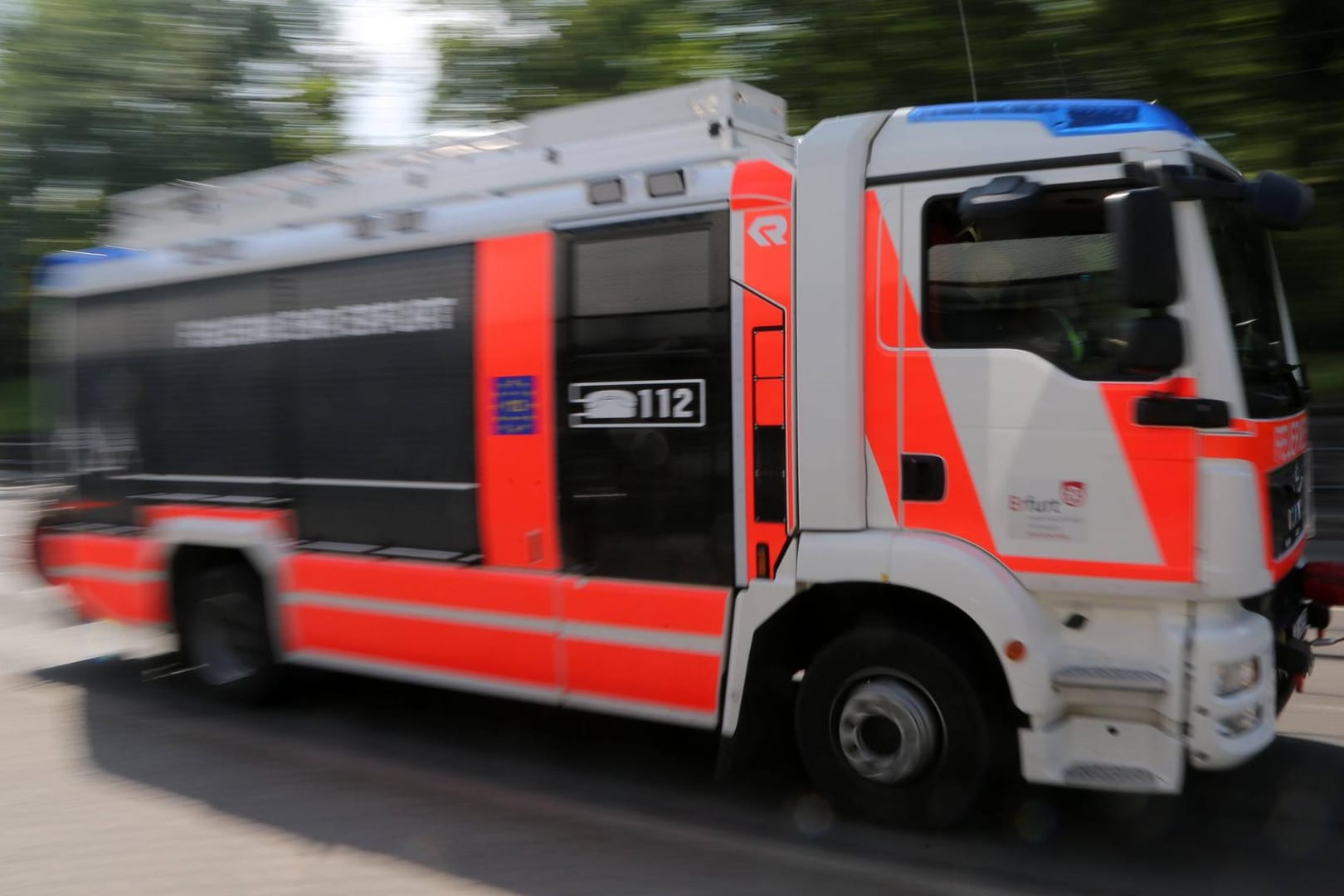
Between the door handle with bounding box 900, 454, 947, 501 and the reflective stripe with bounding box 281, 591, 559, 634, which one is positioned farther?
the reflective stripe with bounding box 281, 591, 559, 634

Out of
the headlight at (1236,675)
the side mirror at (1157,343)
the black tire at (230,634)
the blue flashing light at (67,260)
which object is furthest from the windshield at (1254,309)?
the blue flashing light at (67,260)

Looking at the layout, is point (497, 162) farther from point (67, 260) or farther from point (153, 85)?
point (153, 85)

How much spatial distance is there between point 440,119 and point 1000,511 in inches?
613

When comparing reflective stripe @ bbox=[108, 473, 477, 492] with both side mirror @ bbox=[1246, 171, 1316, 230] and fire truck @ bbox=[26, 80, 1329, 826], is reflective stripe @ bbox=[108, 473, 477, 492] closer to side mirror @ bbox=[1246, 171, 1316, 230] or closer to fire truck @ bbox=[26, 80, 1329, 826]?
fire truck @ bbox=[26, 80, 1329, 826]

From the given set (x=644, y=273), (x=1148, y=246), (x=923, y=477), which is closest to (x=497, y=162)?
(x=644, y=273)

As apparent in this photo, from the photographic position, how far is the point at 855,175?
4504mm

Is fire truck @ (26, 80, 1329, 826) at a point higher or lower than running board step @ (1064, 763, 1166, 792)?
higher

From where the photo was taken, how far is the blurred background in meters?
11.4

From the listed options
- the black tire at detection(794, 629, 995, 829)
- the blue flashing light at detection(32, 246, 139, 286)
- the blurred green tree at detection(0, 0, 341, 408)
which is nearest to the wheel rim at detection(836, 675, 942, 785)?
the black tire at detection(794, 629, 995, 829)

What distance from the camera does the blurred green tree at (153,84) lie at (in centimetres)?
2755

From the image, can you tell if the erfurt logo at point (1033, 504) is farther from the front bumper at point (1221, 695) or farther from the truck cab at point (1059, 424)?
the front bumper at point (1221, 695)

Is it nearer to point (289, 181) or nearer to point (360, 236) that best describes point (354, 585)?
point (360, 236)

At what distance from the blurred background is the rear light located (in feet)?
11.8

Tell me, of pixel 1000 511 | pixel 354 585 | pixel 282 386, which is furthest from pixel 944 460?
pixel 282 386
